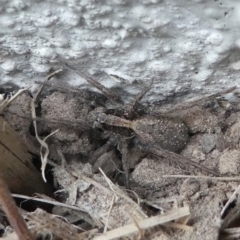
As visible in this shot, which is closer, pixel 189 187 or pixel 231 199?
pixel 231 199

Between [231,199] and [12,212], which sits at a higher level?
[12,212]

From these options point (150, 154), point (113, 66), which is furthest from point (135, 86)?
point (150, 154)

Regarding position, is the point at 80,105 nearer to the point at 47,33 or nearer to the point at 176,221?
the point at 47,33

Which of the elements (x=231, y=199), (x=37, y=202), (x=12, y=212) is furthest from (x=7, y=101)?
(x=231, y=199)

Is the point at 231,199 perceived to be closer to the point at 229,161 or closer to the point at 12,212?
the point at 229,161

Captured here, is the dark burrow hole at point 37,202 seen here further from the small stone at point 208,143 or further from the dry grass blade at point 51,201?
the small stone at point 208,143

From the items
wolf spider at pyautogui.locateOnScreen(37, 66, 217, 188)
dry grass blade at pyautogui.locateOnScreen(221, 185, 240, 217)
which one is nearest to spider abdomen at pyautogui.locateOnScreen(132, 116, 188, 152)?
wolf spider at pyautogui.locateOnScreen(37, 66, 217, 188)

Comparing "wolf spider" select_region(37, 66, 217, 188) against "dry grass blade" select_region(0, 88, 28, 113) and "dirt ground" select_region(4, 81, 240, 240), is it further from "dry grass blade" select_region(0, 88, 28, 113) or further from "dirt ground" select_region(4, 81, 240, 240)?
"dry grass blade" select_region(0, 88, 28, 113)
